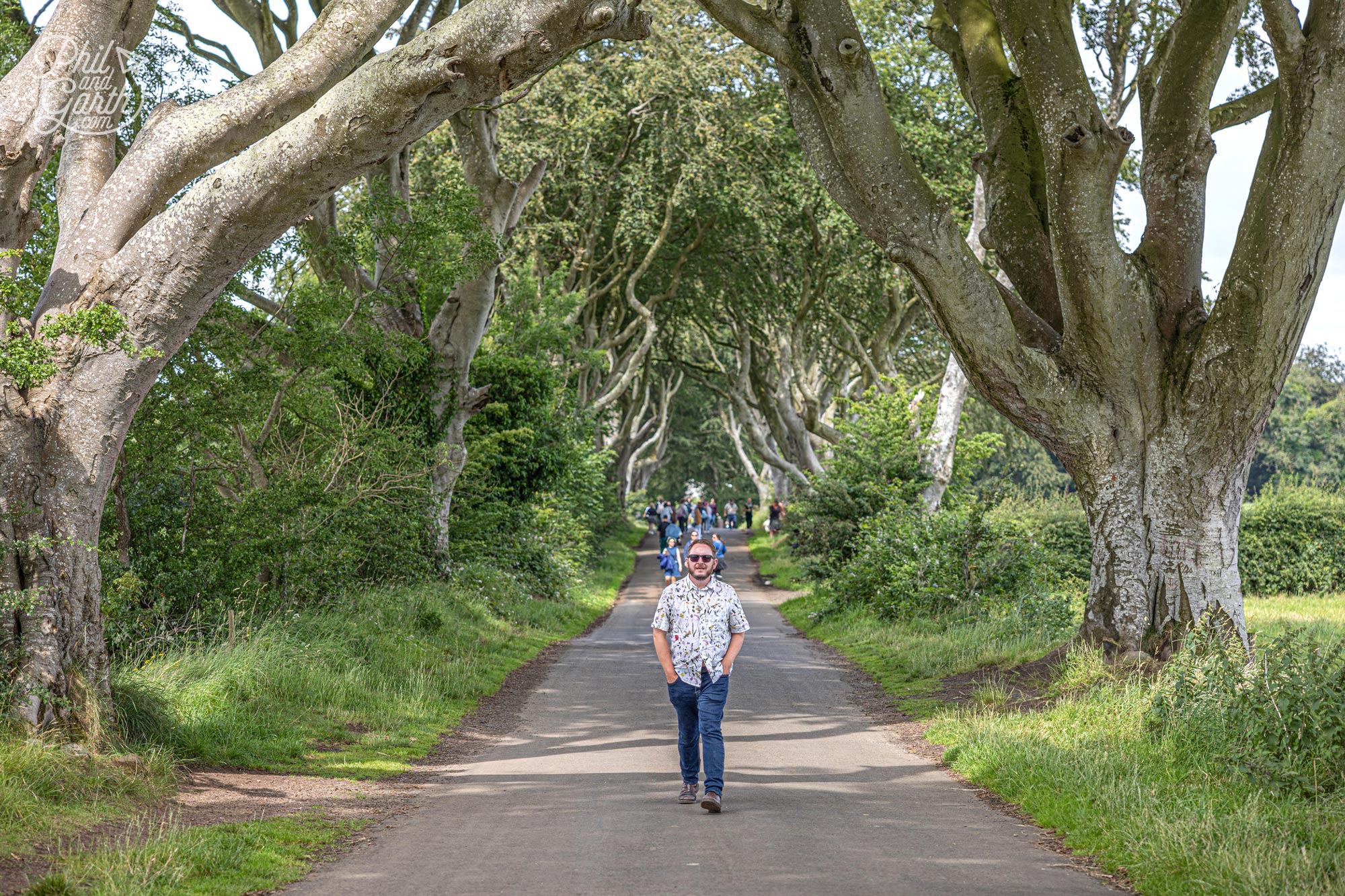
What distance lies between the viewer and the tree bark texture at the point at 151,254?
752 cm

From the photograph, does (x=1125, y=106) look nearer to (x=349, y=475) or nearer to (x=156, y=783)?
(x=349, y=475)

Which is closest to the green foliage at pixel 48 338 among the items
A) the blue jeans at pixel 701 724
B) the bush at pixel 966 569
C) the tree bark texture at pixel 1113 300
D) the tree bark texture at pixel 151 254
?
the tree bark texture at pixel 151 254

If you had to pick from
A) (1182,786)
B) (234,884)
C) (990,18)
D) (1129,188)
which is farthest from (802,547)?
(234,884)

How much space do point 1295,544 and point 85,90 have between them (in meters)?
27.2

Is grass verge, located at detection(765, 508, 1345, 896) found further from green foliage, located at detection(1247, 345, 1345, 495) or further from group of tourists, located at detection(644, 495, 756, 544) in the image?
green foliage, located at detection(1247, 345, 1345, 495)

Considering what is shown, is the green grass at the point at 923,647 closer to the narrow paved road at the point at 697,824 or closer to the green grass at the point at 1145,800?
the narrow paved road at the point at 697,824

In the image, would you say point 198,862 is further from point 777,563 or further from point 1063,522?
point 777,563

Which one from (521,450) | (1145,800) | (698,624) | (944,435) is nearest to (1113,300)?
(1145,800)

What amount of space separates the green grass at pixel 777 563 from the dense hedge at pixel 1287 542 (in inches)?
243

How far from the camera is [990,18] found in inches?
472

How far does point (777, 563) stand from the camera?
37.5 meters

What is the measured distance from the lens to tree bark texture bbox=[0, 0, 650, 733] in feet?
24.7

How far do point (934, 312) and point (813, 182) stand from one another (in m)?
16.6

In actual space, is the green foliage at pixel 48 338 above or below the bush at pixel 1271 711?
above
